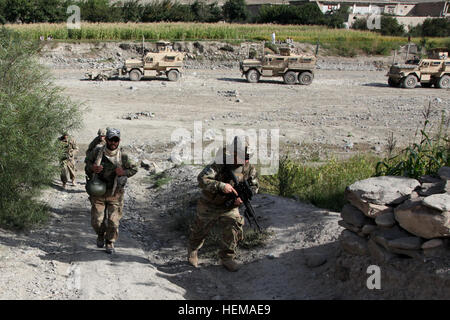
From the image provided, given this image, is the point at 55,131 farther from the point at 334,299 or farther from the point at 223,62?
the point at 223,62

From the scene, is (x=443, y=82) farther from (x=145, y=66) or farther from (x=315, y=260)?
(x=315, y=260)

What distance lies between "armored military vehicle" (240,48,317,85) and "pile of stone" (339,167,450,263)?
16838 mm

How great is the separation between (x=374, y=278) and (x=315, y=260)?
2.70 ft

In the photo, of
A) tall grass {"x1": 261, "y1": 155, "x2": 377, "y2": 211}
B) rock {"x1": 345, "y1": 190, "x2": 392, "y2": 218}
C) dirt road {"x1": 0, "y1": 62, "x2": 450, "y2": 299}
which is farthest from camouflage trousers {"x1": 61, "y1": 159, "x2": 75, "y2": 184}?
rock {"x1": 345, "y1": 190, "x2": 392, "y2": 218}

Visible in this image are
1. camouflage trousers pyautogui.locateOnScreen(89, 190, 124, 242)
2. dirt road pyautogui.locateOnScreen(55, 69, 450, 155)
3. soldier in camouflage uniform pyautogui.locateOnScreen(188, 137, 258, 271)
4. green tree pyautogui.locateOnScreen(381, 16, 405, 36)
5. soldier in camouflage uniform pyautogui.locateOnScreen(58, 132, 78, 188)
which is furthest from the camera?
green tree pyautogui.locateOnScreen(381, 16, 405, 36)

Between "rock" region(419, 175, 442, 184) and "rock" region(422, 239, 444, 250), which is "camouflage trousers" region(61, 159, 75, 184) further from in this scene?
"rock" region(422, 239, 444, 250)

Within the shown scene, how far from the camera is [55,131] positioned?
23.1 feet

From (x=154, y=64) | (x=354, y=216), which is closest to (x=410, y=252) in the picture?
(x=354, y=216)

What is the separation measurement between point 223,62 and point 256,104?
12542mm

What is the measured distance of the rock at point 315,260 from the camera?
17.0ft

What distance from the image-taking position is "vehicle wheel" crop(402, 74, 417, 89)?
21.2 m

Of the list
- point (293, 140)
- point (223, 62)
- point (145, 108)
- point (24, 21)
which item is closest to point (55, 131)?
point (293, 140)

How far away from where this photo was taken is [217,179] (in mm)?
5059

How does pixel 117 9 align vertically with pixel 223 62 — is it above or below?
above
